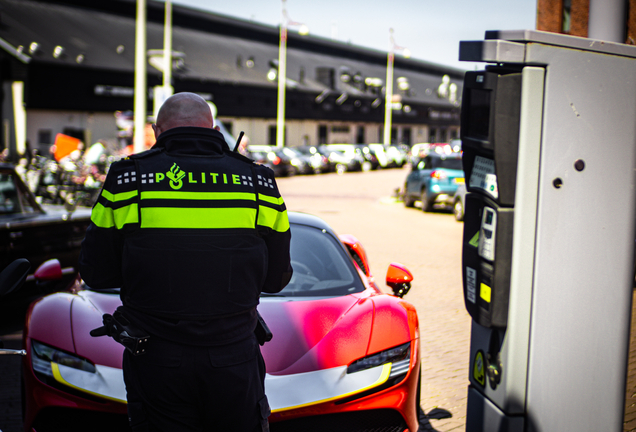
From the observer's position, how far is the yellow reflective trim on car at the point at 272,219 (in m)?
2.44

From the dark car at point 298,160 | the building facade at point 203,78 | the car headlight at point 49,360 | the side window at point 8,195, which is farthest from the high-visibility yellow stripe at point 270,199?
the dark car at point 298,160

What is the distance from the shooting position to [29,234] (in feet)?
22.0

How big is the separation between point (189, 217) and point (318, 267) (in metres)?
2.41

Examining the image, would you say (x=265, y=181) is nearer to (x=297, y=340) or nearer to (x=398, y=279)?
(x=297, y=340)

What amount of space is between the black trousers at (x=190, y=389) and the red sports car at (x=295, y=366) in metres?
0.91

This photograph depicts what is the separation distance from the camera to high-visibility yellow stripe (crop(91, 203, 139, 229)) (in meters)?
2.29

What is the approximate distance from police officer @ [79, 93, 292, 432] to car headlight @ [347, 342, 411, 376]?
1.11 m

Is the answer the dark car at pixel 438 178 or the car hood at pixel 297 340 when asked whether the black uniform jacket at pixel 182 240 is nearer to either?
the car hood at pixel 297 340

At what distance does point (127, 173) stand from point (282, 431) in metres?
1.56

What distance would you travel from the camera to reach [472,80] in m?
2.50

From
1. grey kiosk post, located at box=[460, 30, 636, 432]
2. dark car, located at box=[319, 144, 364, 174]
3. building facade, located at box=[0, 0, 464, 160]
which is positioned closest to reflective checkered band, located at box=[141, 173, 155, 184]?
grey kiosk post, located at box=[460, 30, 636, 432]

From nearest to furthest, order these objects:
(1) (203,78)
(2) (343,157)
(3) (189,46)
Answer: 1. (2) (343,157)
2. (1) (203,78)
3. (3) (189,46)

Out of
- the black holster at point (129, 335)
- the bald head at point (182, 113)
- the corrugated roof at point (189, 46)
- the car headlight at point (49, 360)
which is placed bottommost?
the car headlight at point (49, 360)

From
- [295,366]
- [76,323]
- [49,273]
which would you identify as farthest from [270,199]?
[49,273]
